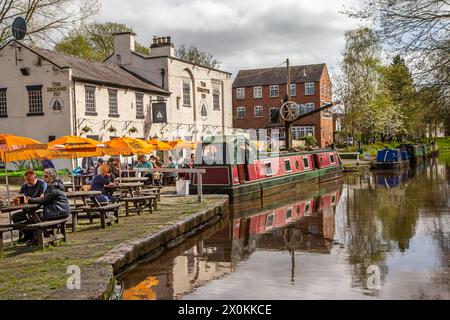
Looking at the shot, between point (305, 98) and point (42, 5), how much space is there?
36.7m

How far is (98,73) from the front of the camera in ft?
93.0

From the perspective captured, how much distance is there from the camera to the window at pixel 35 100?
25.9 m

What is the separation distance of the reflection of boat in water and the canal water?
14mm

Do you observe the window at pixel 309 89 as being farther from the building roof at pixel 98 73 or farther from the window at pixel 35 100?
the window at pixel 35 100

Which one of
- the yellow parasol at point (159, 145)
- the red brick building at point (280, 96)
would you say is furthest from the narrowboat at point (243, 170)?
the red brick building at point (280, 96)

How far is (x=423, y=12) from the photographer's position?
14102mm

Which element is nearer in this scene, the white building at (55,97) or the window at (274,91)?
the white building at (55,97)

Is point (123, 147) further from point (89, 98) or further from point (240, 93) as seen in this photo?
point (240, 93)

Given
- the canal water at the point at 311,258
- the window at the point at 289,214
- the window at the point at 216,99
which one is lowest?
the canal water at the point at 311,258

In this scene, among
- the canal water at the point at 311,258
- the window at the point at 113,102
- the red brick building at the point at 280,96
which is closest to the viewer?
the canal water at the point at 311,258

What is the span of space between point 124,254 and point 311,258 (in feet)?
10.0

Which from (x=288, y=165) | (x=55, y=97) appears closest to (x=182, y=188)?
(x=288, y=165)

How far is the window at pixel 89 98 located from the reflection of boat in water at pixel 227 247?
1315cm

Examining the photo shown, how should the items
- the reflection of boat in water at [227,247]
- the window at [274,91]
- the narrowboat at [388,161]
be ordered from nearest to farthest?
the reflection of boat in water at [227,247] → the narrowboat at [388,161] → the window at [274,91]
